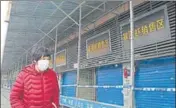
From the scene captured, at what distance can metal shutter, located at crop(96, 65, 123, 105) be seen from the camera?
33.1 feet

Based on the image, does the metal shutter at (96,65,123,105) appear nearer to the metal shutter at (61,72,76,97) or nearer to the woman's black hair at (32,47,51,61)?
the metal shutter at (61,72,76,97)

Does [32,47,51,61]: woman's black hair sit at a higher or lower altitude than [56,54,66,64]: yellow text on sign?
lower

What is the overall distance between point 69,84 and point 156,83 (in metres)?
7.62

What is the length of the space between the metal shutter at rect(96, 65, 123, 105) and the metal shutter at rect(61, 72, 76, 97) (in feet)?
8.25

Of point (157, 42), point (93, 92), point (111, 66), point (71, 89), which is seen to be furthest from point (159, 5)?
point (71, 89)

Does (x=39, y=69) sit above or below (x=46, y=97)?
above

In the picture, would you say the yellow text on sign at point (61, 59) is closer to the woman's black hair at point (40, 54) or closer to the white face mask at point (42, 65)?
the woman's black hair at point (40, 54)

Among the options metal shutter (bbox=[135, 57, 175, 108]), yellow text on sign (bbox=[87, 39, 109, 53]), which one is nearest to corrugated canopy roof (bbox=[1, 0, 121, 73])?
yellow text on sign (bbox=[87, 39, 109, 53])

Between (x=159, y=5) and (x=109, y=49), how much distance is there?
2.89 m

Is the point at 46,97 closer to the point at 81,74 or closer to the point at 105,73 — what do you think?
the point at 105,73

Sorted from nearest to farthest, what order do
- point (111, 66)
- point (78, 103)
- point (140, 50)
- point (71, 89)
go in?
1. point (140, 50)
2. point (78, 103)
3. point (111, 66)
4. point (71, 89)

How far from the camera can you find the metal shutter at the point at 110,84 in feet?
33.1

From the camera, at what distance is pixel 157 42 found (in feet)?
25.2

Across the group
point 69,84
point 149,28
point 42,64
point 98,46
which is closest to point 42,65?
point 42,64
